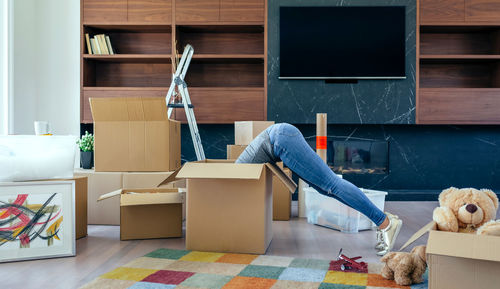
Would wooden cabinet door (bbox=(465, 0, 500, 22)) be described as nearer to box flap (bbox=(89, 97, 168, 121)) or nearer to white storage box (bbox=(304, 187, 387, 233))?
white storage box (bbox=(304, 187, 387, 233))

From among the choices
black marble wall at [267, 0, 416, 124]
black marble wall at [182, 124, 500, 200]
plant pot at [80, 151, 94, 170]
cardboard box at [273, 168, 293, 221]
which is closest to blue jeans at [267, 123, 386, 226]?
cardboard box at [273, 168, 293, 221]

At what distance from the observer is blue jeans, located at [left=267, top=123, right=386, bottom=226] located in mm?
1816

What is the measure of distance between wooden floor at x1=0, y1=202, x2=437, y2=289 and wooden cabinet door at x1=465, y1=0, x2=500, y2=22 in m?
1.93

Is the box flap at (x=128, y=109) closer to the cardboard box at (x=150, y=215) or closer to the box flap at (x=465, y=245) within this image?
the cardboard box at (x=150, y=215)

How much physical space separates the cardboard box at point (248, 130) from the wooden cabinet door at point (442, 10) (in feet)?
5.83

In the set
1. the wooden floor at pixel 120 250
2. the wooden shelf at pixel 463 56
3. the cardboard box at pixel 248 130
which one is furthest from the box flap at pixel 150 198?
the wooden shelf at pixel 463 56

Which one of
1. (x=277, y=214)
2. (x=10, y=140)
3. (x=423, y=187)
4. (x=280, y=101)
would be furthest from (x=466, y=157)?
(x=10, y=140)

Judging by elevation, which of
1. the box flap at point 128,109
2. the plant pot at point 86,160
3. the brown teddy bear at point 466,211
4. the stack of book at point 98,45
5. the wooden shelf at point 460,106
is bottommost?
the brown teddy bear at point 466,211

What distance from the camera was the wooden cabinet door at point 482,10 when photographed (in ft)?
11.7

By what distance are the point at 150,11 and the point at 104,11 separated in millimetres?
399

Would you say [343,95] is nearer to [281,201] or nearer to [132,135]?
[281,201]

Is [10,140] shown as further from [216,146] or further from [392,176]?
[392,176]

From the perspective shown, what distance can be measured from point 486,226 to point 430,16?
9.35 feet

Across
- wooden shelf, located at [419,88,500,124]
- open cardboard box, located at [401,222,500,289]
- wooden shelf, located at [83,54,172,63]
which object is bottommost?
open cardboard box, located at [401,222,500,289]
